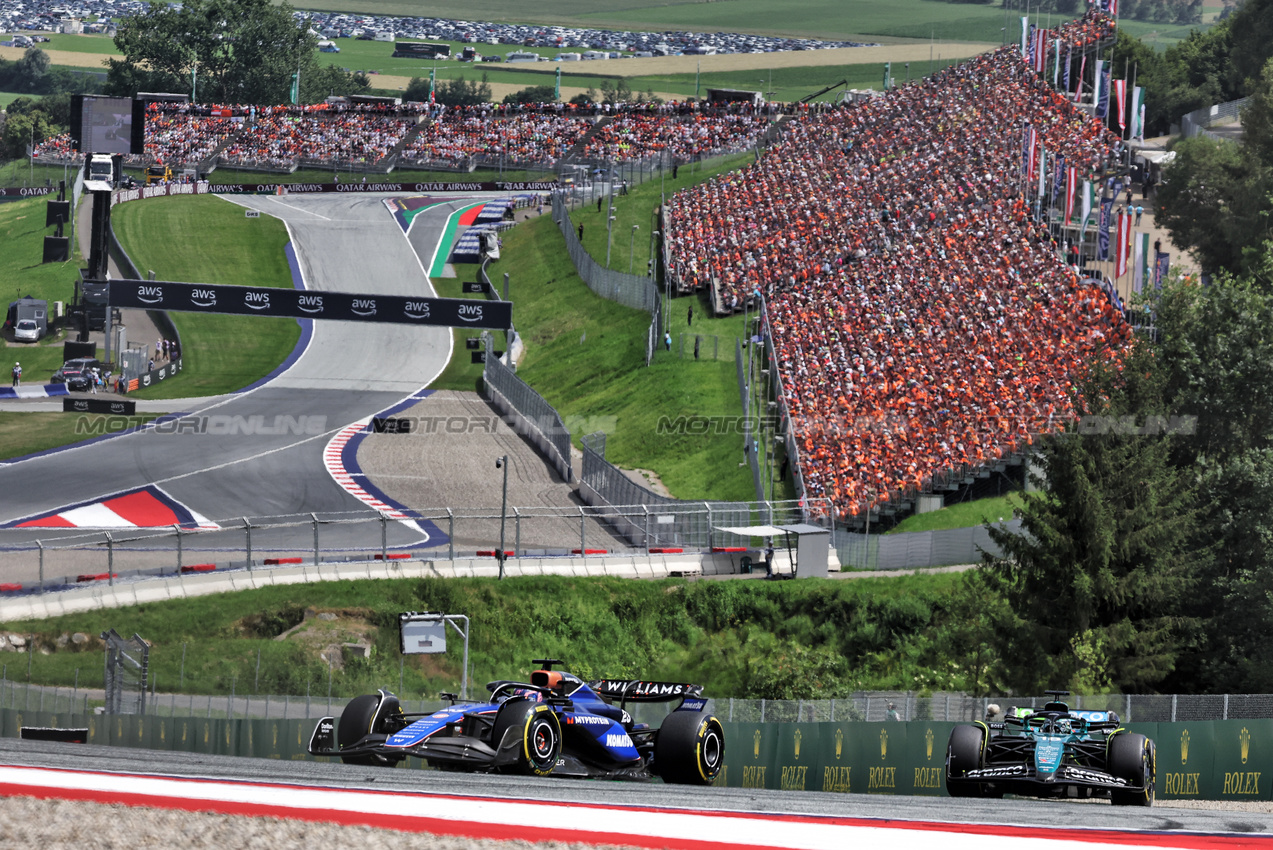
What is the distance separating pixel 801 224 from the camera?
6266 centimetres

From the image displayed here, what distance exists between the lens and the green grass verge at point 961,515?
4331cm

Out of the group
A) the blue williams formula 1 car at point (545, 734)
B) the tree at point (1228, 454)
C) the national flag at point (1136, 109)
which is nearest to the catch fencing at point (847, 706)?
the blue williams formula 1 car at point (545, 734)

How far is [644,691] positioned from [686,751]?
1517 millimetres

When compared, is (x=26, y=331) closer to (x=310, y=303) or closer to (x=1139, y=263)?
(x=310, y=303)

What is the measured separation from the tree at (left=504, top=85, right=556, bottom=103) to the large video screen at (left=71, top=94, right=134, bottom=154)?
71041 mm

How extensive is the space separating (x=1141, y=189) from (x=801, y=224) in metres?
25.8

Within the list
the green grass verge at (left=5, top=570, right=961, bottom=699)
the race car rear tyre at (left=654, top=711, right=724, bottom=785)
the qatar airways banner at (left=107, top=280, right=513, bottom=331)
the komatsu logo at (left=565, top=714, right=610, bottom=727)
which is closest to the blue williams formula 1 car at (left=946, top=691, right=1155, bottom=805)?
the race car rear tyre at (left=654, top=711, right=724, bottom=785)

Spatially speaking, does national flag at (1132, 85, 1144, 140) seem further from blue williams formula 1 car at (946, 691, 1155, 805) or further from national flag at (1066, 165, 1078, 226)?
blue williams formula 1 car at (946, 691, 1155, 805)

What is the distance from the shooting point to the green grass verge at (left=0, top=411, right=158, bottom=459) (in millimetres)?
56969

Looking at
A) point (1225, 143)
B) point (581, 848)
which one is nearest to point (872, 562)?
point (581, 848)

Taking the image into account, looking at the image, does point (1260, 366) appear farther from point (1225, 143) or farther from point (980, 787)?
point (1225, 143)

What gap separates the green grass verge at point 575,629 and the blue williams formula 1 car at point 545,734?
1686cm

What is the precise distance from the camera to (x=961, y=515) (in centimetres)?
4341

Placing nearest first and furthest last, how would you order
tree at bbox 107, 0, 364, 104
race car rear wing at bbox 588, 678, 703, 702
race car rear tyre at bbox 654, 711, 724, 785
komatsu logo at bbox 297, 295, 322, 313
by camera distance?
1. race car rear tyre at bbox 654, 711, 724, 785
2. race car rear wing at bbox 588, 678, 703, 702
3. komatsu logo at bbox 297, 295, 322, 313
4. tree at bbox 107, 0, 364, 104
